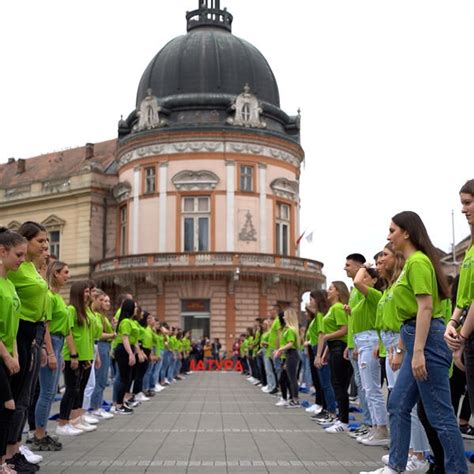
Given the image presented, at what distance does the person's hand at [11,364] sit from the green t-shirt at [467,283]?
3714 mm

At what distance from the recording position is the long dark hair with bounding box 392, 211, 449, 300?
6.42 m

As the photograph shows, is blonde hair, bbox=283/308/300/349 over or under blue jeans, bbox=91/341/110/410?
over

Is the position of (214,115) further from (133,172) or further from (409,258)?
(409,258)

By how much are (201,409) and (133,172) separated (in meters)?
31.7

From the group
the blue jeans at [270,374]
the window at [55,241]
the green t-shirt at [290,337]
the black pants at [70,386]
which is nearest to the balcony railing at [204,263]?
the window at [55,241]

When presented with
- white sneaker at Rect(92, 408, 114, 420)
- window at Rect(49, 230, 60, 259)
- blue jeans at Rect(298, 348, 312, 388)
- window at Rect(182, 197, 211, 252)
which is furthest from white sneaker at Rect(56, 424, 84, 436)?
window at Rect(49, 230, 60, 259)

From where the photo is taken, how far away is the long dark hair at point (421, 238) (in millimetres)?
6418

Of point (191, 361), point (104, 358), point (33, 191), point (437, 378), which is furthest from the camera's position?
point (33, 191)

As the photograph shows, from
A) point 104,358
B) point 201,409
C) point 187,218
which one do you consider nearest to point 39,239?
point 104,358

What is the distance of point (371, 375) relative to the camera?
32.8 feet

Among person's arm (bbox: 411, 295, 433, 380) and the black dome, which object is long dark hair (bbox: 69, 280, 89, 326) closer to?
person's arm (bbox: 411, 295, 433, 380)

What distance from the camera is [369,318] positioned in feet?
33.3

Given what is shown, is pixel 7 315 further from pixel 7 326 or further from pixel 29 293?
pixel 29 293

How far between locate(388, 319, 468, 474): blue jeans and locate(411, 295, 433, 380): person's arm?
0.11m
